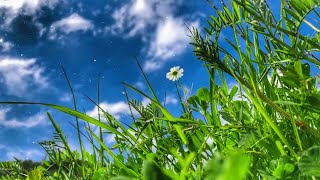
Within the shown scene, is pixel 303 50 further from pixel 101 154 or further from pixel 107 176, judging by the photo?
pixel 101 154

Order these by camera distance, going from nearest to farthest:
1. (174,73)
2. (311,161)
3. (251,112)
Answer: (311,161)
(251,112)
(174,73)

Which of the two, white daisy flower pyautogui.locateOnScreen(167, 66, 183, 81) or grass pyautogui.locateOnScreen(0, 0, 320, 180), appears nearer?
grass pyautogui.locateOnScreen(0, 0, 320, 180)

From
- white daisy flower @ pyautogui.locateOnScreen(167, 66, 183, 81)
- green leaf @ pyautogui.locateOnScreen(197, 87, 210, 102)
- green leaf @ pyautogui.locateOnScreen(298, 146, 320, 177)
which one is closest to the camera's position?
green leaf @ pyautogui.locateOnScreen(298, 146, 320, 177)

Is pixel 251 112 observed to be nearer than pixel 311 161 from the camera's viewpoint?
No

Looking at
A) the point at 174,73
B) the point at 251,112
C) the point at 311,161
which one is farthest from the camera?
the point at 174,73

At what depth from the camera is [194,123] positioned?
1027 mm

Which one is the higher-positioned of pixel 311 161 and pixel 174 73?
pixel 174 73

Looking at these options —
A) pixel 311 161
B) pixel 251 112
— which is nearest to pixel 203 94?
pixel 251 112

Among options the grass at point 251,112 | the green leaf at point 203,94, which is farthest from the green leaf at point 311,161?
the green leaf at point 203,94

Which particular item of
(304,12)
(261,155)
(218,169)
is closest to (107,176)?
(261,155)

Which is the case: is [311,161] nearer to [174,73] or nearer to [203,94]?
[203,94]

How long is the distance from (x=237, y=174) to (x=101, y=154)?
1.32 meters

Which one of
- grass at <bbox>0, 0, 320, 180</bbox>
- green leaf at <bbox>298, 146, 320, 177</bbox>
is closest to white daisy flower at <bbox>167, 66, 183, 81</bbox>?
grass at <bbox>0, 0, 320, 180</bbox>

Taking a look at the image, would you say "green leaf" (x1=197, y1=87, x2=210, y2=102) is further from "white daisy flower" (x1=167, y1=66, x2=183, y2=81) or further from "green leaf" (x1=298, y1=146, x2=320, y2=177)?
"green leaf" (x1=298, y1=146, x2=320, y2=177)
